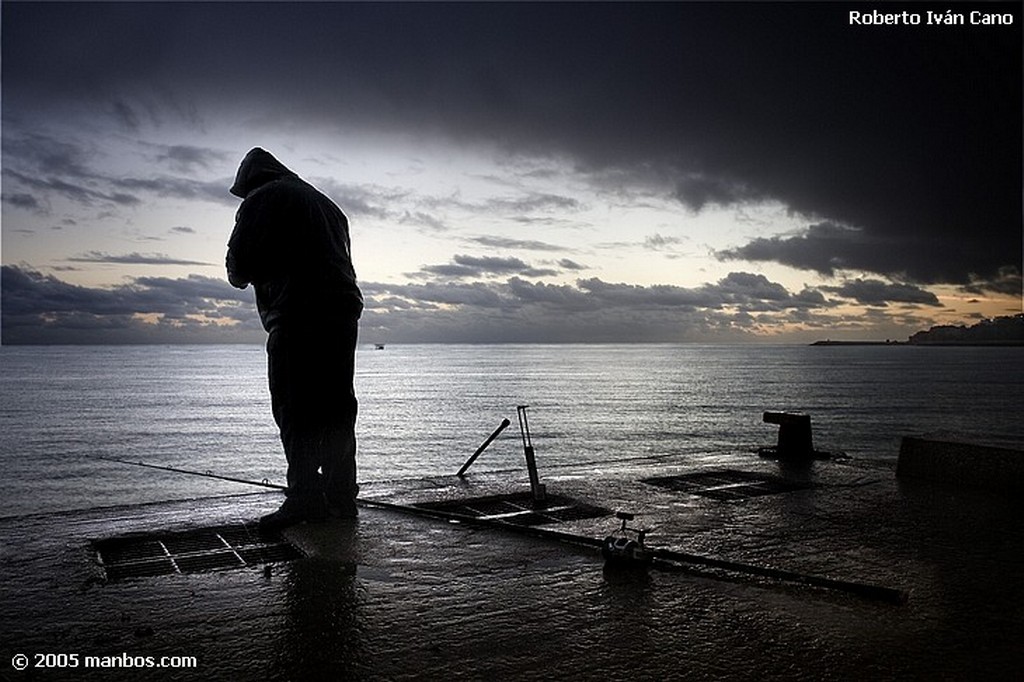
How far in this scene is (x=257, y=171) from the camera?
20.8 ft

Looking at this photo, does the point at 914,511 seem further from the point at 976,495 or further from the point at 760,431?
the point at 760,431

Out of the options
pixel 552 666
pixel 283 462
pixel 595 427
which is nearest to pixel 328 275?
pixel 552 666

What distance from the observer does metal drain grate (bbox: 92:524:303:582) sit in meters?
4.70

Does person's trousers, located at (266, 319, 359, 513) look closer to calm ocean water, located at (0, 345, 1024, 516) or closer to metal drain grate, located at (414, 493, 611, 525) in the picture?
metal drain grate, located at (414, 493, 611, 525)

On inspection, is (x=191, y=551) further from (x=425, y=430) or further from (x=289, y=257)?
(x=425, y=430)

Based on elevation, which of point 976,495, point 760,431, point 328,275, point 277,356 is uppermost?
point 328,275

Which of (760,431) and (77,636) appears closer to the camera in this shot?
(77,636)

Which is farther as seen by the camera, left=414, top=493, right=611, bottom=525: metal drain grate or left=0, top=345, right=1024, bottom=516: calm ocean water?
left=0, top=345, right=1024, bottom=516: calm ocean water

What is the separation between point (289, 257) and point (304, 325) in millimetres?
527

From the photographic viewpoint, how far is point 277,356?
19.6 feet

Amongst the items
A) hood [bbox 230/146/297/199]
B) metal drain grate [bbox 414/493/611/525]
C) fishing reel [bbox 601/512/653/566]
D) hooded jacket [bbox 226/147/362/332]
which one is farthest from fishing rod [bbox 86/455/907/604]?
hood [bbox 230/146/297/199]

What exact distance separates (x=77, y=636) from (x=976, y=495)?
7020mm

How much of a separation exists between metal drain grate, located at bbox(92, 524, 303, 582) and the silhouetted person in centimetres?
40

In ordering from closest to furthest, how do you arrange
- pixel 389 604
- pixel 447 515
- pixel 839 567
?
pixel 389 604 < pixel 839 567 < pixel 447 515
